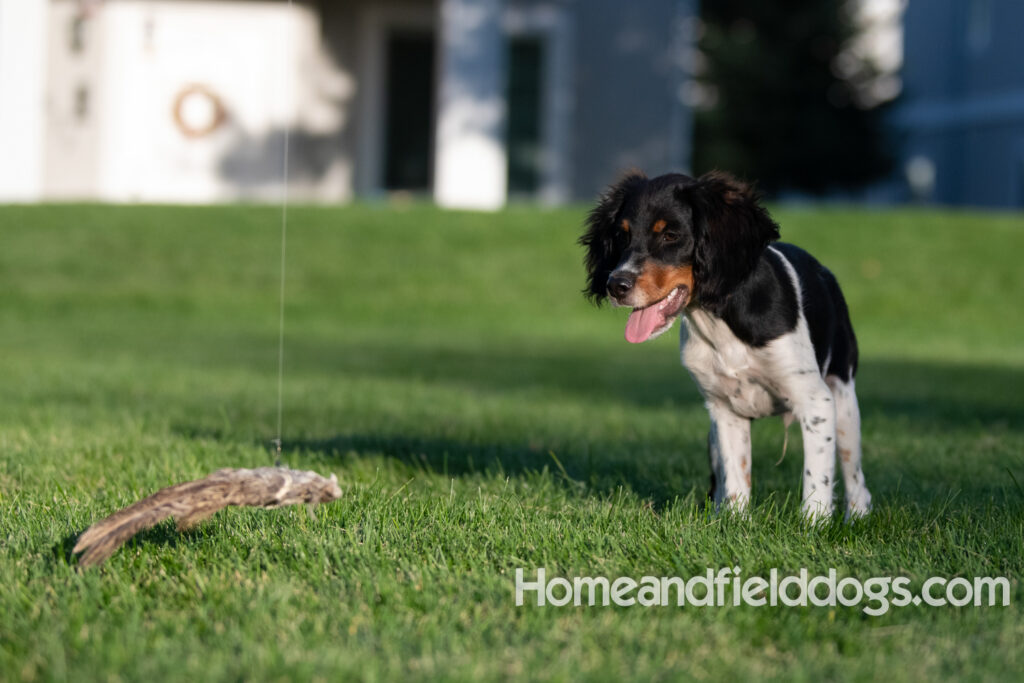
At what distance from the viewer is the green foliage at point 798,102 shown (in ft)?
104

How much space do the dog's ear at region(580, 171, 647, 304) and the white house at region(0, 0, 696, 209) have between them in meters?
16.6

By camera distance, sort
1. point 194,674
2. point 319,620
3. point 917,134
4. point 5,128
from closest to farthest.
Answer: point 194,674, point 319,620, point 5,128, point 917,134

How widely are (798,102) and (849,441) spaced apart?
28933mm

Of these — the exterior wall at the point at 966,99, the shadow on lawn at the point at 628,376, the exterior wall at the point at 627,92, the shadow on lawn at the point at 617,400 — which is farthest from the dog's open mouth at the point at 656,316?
the exterior wall at the point at 966,99

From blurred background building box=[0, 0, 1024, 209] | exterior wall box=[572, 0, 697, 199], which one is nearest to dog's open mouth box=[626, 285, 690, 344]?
blurred background building box=[0, 0, 1024, 209]

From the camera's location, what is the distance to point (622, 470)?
557 centimetres

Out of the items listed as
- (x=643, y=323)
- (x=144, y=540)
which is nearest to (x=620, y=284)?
(x=643, y=323)

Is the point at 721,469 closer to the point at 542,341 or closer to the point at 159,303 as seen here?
the point at 542,341

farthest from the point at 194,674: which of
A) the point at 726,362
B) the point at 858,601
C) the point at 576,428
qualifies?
the point at 576,428

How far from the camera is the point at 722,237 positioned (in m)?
4.29

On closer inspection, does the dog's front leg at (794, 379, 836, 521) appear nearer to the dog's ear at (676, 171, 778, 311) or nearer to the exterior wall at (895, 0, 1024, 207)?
the dog's ear at (676, 171, 778, 311)

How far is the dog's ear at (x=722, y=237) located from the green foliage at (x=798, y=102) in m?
28.0

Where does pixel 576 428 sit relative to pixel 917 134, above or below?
below

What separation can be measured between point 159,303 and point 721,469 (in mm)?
13191
